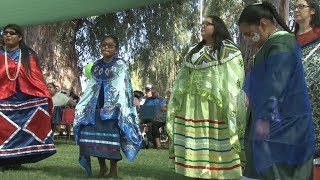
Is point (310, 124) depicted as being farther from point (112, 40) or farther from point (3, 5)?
point (3, 5)

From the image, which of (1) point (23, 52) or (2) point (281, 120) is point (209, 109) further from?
(2) point (281, 120)

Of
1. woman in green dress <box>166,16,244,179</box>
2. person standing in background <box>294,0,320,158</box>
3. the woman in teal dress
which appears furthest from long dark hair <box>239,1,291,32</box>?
the woman in teal dress

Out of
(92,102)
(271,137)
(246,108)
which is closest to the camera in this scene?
(271,137)

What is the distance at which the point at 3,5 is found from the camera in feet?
35.5

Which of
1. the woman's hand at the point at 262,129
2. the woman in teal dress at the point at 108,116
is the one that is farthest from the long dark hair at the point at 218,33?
the woman's hand at the point at 262,129

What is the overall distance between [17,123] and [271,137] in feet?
14.8

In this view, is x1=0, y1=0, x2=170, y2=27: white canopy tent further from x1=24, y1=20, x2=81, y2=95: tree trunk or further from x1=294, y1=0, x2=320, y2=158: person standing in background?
x1=294, y1=0, x2=320, y2=158: person standing in background

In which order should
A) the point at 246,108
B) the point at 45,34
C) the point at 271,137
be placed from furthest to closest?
the point at 45,34 < the point at 246,108 < the point at 271,137

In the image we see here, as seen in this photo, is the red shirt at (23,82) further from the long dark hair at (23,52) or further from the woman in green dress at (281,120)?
the woman in green dress at (281,120)

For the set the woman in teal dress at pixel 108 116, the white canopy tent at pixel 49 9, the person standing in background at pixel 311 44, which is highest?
the white canopy tent at pixel 49 9

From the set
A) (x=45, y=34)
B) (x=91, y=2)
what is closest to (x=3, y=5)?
(x=91, y=2)

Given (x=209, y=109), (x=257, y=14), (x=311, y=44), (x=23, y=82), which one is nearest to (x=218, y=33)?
(x=209, y=109)

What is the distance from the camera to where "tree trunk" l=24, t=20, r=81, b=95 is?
16438 mm

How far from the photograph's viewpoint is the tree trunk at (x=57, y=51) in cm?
1644
